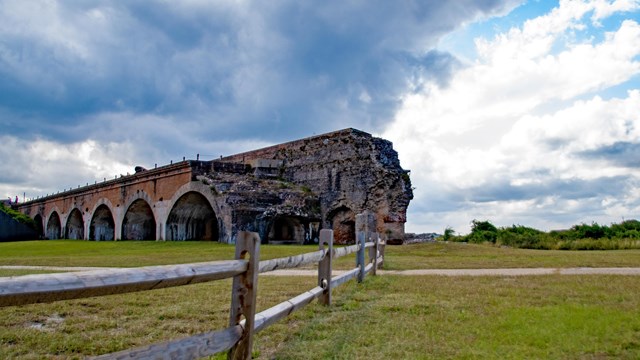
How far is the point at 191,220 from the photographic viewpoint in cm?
3156

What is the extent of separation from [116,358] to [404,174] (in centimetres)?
2360

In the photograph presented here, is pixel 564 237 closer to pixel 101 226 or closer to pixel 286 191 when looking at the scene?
pixel 286 191

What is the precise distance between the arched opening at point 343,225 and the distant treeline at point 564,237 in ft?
24.5

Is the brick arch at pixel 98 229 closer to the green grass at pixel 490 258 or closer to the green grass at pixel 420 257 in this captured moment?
the green grass at pixel 420 257

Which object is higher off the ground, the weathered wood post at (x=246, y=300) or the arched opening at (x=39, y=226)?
the arched opening at (x=39, y=226)

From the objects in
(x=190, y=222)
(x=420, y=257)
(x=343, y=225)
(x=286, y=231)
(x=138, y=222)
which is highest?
(x=138, y=222)

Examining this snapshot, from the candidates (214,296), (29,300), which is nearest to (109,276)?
(29,300)

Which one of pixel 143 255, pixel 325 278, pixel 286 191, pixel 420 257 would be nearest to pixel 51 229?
pixel 286 191

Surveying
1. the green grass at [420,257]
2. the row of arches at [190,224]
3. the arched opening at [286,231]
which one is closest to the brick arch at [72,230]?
the row of arches at [190,224]

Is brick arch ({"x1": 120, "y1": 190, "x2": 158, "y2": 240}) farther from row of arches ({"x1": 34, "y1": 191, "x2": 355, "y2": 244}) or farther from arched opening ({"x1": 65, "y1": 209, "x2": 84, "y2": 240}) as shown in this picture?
arched opening ({"x1": 65, "y1": 209, "x2": 84, "y2": 240})

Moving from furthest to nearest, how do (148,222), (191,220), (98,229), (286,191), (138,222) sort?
(98,229)
(148,222)
(138,222)
(191,220)
(286,191)

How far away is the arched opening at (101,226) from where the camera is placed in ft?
135

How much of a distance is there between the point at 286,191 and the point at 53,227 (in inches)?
1427

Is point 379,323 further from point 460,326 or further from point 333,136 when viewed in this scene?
point 333,136
